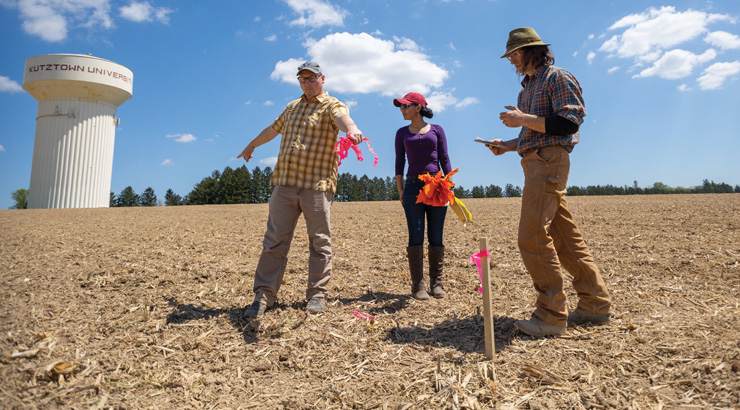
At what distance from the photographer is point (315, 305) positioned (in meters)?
3.33

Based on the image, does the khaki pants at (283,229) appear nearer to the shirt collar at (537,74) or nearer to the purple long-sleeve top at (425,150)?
the purple long-sleeve top at (425,150)

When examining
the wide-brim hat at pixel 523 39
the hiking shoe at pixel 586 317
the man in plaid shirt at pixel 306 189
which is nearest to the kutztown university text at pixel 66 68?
the man in plaid shirt at pixel 306 189

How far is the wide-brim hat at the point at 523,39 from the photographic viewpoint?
2621mm

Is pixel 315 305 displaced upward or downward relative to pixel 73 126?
downward

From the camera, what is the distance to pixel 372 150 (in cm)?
340

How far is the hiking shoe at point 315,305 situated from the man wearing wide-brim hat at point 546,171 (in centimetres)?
157

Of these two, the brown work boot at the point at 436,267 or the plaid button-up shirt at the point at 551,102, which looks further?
the brown work boot at the point at 436,267

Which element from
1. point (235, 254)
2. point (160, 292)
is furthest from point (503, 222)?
point (160, 292)

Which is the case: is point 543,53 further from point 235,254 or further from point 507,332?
point 235,254

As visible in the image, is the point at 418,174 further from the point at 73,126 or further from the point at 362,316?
the point at 73,126

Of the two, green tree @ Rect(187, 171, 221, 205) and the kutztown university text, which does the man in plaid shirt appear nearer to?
Result: the kutztown university text

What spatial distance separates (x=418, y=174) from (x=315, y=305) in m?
1.52

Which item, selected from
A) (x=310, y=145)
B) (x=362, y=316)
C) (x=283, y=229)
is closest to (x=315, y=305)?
(x=362, y=316)

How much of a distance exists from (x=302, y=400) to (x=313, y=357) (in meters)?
0.48
